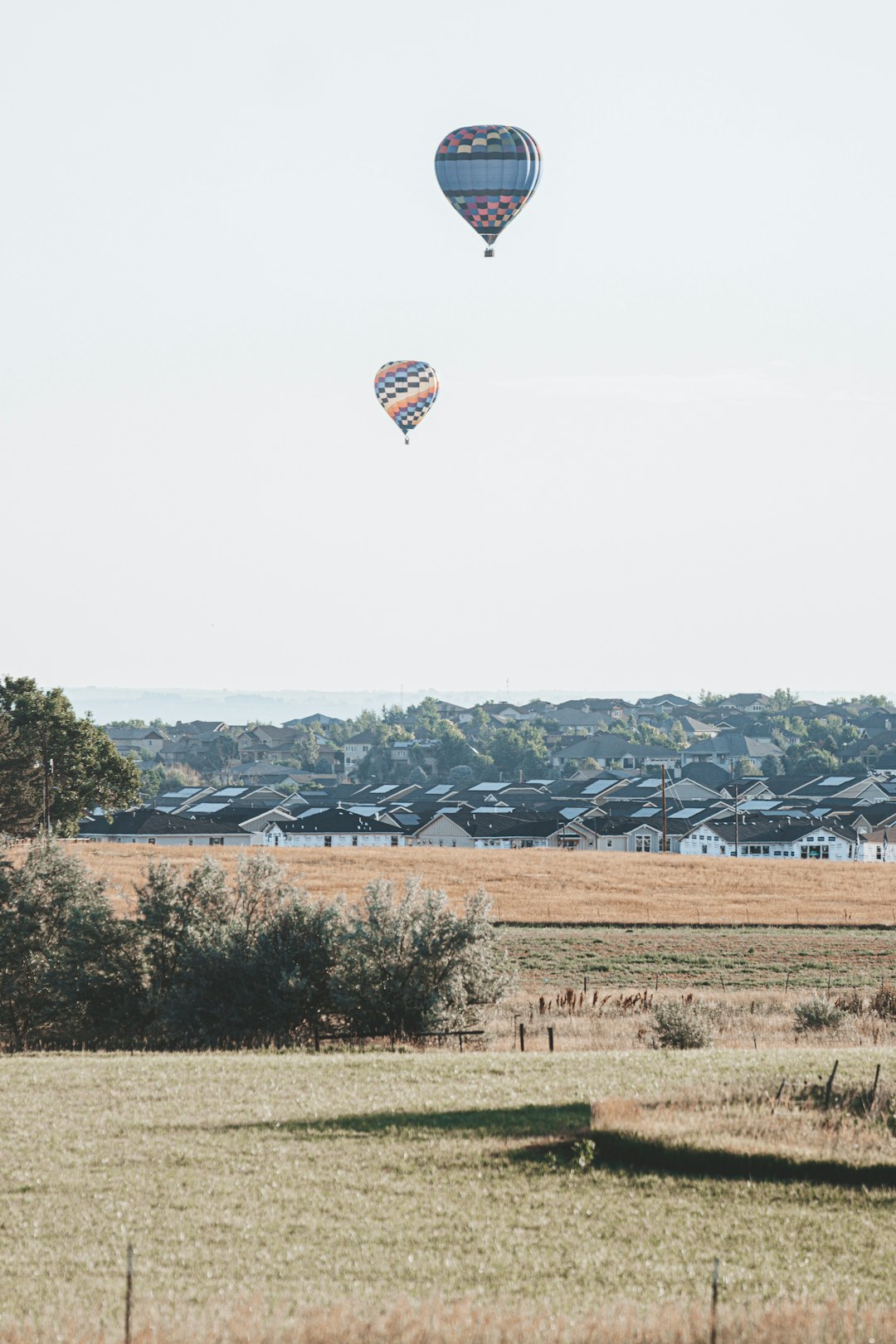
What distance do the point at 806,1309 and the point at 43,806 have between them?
8839 centimetres

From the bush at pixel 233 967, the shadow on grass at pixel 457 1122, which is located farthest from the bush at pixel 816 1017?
the shadow on grass at pixel 457 1122

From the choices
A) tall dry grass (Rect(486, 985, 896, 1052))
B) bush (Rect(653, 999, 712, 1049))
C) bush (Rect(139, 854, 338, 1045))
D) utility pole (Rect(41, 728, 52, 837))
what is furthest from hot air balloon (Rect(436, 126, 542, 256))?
bush (Rect(653, 999, 712, 1049))

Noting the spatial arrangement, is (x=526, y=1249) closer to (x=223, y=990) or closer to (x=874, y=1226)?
(x=874, y=1226)

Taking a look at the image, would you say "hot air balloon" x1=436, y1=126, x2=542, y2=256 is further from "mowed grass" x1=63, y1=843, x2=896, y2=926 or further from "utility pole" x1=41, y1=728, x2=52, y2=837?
"utility pole" x1=41, y1=728, x2=52, y2=837

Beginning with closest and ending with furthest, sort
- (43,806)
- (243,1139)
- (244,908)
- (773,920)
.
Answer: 1. (243,1139)
2. (244,908)
3. (773,920)
4. (43,806)

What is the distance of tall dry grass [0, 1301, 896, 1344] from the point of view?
48.9ft

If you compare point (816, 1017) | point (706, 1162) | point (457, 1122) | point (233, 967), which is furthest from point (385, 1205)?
point (816, 1017)

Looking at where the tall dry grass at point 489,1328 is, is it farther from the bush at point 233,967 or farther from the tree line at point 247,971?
the bush at point 233,967

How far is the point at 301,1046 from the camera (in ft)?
130

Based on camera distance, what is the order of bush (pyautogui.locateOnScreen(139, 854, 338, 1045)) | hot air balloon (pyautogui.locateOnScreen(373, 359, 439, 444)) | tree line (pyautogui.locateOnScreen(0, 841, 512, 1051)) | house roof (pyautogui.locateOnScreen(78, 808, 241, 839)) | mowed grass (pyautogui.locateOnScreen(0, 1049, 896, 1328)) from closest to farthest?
mowed grass (pyautogui.locateOnScreen(0, 1049, 896, 1328)) → tree line (pyautogui.locateOnScreen(0, 841, 512, 1051)) → bush (pyautogui.locateOnScreen(139, 854, 338, 1045)) → hot air balloon (pyautogui.locateOnScreen(373, 359, 439, 444)) → house roof (pyautogui.locateOnScreen(78, 808, 241, 839))

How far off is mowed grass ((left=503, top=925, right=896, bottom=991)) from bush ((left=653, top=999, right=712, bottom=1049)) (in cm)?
1476

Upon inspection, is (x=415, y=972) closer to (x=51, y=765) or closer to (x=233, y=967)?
(x=233, y=967)

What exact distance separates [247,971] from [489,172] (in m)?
45.3

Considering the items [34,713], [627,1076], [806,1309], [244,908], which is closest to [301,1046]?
[244,908]
